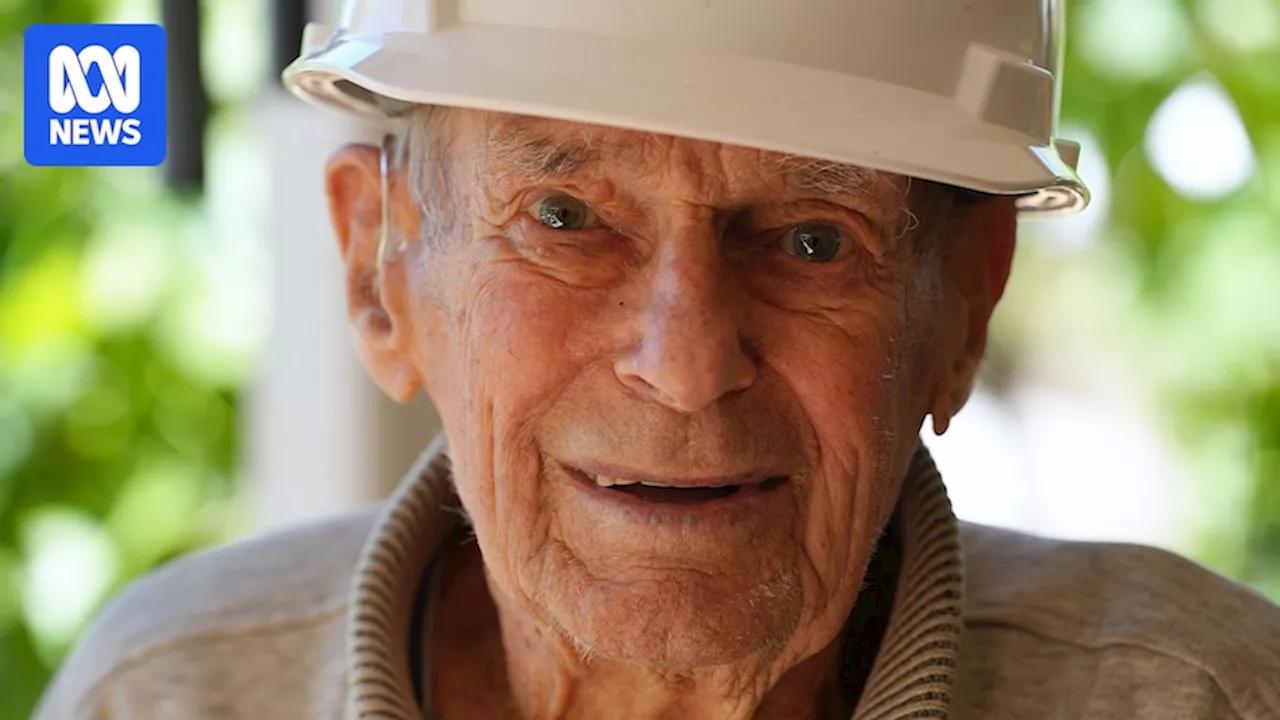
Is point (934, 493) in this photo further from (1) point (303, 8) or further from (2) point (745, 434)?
(1) point (303, 8)

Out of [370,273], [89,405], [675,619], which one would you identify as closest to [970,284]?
[675,619]

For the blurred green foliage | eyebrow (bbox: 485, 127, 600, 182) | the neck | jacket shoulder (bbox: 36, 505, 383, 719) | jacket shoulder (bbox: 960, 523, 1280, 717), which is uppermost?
eyebrow (bbox: 485, 127, 600, 182)

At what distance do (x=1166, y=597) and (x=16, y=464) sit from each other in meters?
1.81

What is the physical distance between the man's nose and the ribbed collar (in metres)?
0.27

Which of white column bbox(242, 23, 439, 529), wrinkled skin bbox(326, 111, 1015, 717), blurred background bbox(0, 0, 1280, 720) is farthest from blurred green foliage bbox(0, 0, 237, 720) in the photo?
wrinkled skin bbox(326, 111, 1015, 717)

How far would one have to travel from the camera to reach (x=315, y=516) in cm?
216

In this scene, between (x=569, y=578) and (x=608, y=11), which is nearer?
(x=608, y=11)

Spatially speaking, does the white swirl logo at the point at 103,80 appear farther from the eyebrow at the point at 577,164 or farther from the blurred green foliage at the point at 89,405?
the blurred green foliage at the point at 89,405

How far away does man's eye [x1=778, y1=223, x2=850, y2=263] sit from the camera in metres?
1.25

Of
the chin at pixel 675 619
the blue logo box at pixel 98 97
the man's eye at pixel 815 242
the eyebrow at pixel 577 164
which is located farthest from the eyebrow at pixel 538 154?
the blue logo box at pixel 98 97

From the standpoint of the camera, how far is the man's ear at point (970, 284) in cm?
137

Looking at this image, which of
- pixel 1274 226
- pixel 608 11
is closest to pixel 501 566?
pixel 608 11

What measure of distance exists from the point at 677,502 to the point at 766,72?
0.33 meters

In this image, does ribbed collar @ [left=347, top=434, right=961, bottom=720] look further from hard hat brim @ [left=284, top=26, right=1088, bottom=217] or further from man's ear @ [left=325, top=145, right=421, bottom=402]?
hard hat brim @ [left=284, top=26, right=1088, bottom=217]
